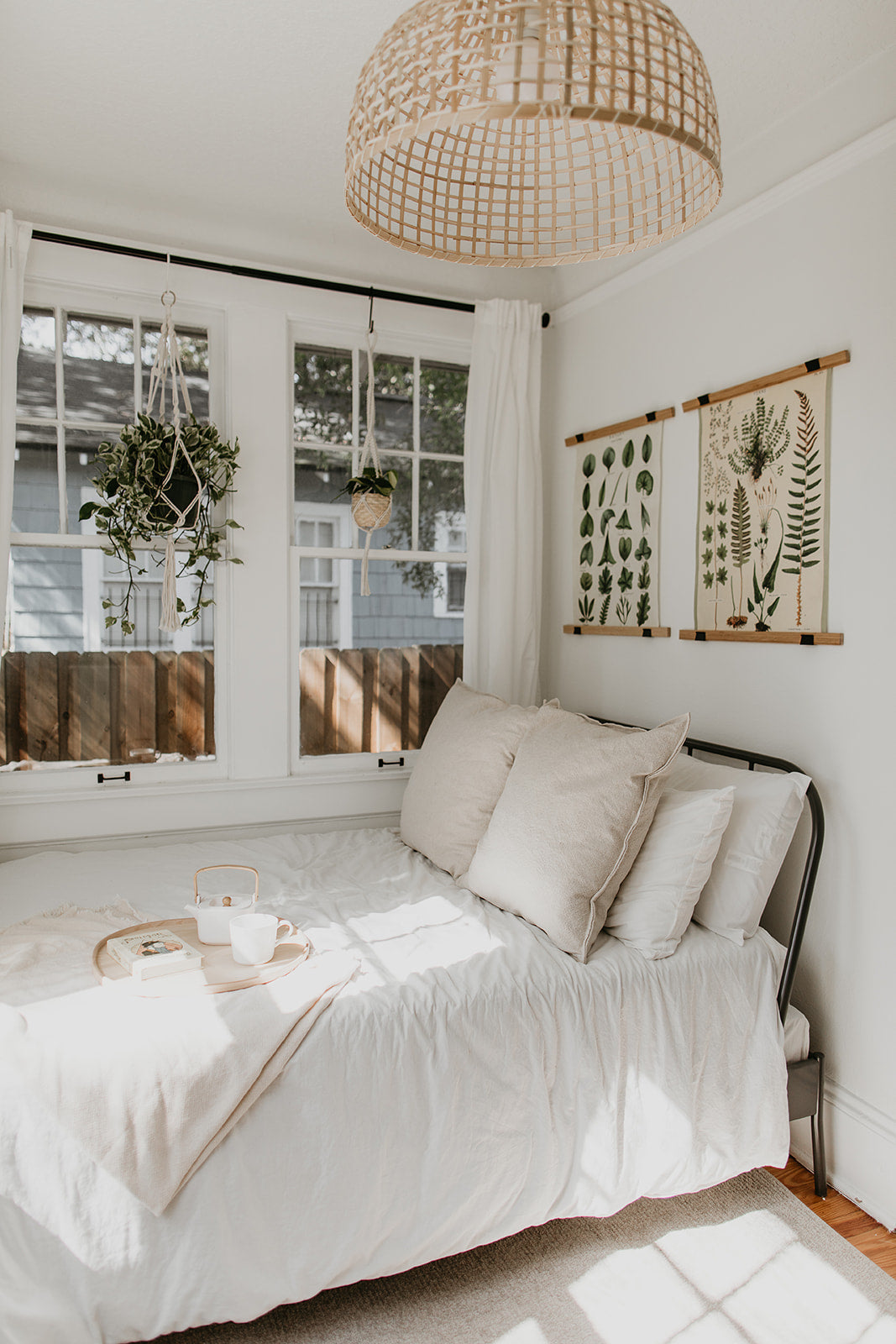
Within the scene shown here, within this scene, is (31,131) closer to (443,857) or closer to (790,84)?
(790,84)

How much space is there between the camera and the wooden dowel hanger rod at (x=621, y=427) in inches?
107

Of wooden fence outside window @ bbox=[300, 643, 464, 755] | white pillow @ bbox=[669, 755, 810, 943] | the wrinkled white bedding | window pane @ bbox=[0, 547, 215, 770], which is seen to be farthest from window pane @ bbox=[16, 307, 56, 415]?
white pillow @ bbox=[669, 755, 810, 943]

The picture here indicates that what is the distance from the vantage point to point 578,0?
3.64 ft

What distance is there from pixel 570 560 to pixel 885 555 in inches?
53.7

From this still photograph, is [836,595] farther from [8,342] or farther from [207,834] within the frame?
[8,342]

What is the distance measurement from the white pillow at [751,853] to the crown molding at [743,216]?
4.84 ft

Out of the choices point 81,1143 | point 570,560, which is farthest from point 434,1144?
point 570,560

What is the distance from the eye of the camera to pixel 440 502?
10.6 feet

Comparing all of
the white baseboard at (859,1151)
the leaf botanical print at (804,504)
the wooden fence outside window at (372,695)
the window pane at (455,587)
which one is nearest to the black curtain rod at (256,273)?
the window pane at (455,587)

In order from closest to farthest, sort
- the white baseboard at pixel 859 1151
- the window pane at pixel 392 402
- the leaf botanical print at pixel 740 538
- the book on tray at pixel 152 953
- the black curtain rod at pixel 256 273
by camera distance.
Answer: the book on tray at pixel 152 953, the white baseboard at pixel 859 1151, the leaf botanical print at pixel 740 538, the black curtain rod at pixel 256 273, the window pane at pixel 392 402

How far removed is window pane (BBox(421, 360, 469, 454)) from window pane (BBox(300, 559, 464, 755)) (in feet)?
1.52

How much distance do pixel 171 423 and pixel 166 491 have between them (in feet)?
0.97

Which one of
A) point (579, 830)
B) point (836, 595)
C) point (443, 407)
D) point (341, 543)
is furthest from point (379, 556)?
point (836, 595)

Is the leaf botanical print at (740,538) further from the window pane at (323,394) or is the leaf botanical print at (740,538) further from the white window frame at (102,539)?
the white window frame at (102,539)
